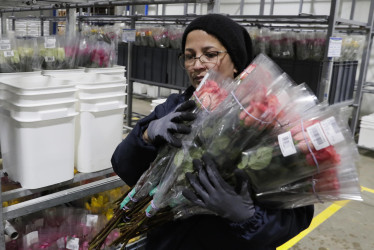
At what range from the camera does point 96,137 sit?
1.62 m

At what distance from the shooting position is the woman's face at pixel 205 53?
1094mm

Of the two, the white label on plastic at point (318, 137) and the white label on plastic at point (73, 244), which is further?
the white label on plastic at point (73, 244)

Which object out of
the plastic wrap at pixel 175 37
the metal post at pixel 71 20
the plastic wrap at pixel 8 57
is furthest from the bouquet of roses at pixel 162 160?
the plastic wrap at pixel 175 37

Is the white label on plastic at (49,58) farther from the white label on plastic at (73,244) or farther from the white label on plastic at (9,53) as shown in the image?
the white label on plastic at (73,244)

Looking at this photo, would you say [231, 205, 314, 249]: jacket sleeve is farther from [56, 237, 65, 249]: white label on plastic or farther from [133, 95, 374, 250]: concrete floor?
[133, 95, 374, 250]: concrete floor

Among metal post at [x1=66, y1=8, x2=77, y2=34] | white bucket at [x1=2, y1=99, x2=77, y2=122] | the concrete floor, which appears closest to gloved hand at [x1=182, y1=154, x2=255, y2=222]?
white bucket at [x1=2, y1=99, x2=77, y2=122]

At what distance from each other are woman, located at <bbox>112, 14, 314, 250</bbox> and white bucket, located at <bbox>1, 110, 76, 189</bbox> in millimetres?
416

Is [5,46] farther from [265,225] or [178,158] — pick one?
[265,225]

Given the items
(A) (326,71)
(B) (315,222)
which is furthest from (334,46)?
(B) (315,222)

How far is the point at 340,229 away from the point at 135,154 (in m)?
2.34

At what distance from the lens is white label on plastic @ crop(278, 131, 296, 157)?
707mm

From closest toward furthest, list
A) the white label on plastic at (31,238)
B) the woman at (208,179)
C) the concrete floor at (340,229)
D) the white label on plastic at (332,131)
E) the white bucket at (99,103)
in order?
the white label on plastic at (332,131), the woman at (208,179), the white bucket at (99,103), the white label on plastic at (31,238), the concrete floor at (340,229)

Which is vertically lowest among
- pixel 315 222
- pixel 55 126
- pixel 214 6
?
pixel 315 222

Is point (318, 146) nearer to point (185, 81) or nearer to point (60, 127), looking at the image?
point (60, 127)
